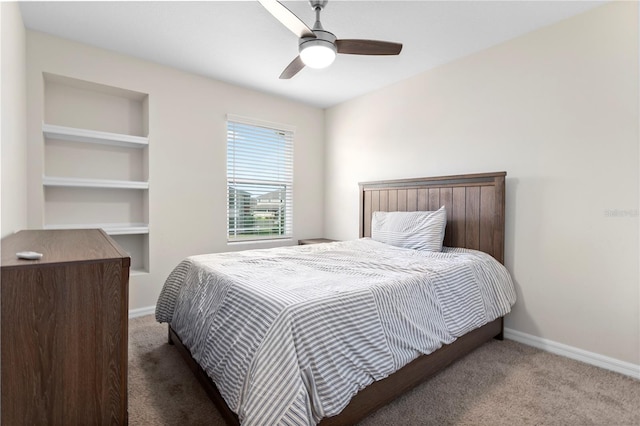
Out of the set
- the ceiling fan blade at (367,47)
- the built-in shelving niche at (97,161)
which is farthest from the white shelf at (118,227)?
the ceiling fan blade at (367,47)

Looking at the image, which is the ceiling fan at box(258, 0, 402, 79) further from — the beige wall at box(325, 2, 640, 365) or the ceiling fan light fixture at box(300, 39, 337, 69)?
the beige wall at box(325, 2, 640, 365)

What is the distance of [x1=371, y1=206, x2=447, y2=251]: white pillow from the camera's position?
2.72m

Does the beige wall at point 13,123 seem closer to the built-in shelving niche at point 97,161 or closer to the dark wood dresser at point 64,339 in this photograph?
the built-in shelving niche at point 97,161

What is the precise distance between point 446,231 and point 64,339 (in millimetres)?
2841

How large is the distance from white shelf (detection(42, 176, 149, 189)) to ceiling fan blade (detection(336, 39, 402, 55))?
7.57 feet

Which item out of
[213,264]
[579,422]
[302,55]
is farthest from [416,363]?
[302,55]

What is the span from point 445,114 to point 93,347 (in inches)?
127

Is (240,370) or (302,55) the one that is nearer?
(240,370)

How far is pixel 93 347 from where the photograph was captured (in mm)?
1050

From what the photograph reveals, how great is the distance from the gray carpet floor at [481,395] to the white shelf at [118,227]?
3.90 ft

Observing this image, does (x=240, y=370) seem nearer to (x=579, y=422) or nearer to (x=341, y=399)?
(x=341, y=399)

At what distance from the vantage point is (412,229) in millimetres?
2893

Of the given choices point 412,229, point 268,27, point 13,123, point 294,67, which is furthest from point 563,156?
point 13,123

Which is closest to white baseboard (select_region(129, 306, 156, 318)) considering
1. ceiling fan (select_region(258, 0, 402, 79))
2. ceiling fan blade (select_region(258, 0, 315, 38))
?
ceiling fan (select_region(258, 0, 402, 79))
